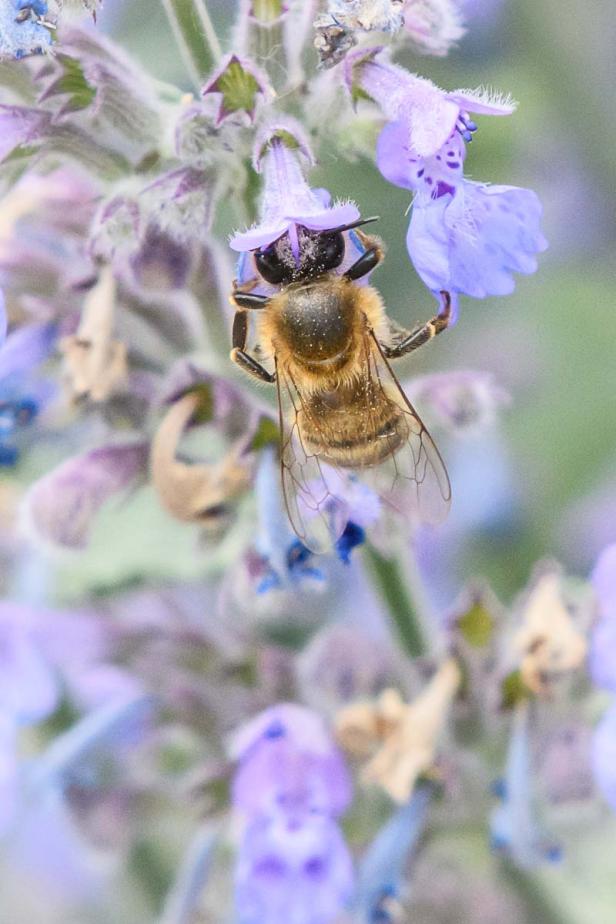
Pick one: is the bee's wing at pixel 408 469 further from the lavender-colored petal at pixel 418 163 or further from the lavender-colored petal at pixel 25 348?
the lavender-colored petal at pixel 25 348

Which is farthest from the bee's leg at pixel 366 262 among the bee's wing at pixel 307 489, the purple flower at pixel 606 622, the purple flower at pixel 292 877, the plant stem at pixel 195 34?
the purple flower at pixel 292 877

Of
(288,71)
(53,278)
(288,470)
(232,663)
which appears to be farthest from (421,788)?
(288,71)

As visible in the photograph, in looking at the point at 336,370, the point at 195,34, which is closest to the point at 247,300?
the point at 336,370

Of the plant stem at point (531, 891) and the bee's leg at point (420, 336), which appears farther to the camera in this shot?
the plant stem at point (531, 891)

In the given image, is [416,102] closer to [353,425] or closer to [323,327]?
[323,327]

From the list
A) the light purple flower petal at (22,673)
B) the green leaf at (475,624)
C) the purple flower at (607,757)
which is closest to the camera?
the purple flower at (607,757)

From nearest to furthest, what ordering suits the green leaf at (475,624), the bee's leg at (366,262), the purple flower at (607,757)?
1. the bee's leg at (366,262)
2. the purple flower at (607,757)
3. the green leaf at (475,624)

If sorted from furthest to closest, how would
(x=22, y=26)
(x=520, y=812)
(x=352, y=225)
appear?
(x=520, y=812), (x=352, y=225), (x=22, y=26)

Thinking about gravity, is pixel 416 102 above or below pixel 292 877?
above
